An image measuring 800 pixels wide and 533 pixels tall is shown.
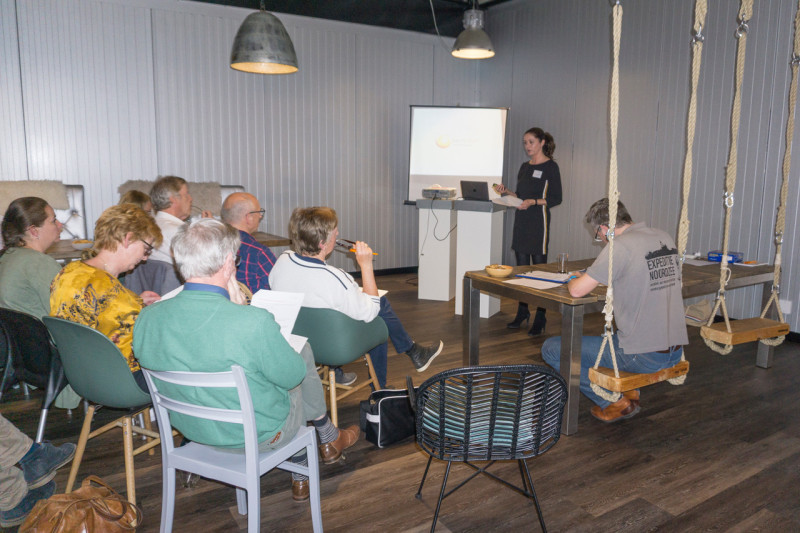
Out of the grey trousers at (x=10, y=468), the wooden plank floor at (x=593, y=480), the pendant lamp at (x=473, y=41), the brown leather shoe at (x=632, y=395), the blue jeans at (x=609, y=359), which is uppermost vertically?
the pendant lamp at (x=473, y=41)

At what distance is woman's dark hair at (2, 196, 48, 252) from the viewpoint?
313 cm

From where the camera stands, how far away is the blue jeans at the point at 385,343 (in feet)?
11.2

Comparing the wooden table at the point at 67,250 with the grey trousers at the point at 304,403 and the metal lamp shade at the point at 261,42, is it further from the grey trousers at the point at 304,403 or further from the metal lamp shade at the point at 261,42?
the grey trousers at the point at 304,403

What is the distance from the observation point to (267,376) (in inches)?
74.3

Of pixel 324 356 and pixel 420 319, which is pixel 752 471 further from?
pixel 420 319

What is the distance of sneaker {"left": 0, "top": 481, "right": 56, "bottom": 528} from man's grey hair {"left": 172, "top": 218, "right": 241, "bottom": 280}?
1.28m

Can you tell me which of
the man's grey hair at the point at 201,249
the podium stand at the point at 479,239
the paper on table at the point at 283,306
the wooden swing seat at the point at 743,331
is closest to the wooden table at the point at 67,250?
the podium stand at the point at 479,239

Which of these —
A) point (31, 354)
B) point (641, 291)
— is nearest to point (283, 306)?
point (31, 354)

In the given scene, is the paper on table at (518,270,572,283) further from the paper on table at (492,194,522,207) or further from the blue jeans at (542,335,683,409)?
the paper on table at (492,194,522,207)

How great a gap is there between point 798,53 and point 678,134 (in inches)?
99.8

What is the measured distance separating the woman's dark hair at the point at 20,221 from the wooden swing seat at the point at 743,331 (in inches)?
142

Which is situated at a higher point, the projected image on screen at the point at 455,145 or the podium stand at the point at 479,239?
the projected image on screen at the point at 455,145

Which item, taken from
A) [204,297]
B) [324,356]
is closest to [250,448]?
[204,297]

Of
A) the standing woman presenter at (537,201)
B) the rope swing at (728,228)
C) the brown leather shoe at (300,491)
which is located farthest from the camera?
the standing woman presenter at (537,201)
